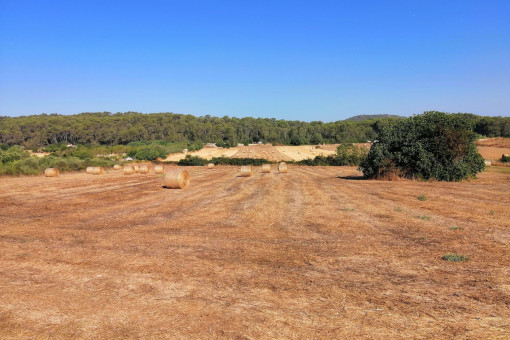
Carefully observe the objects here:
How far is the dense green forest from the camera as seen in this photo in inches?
4437

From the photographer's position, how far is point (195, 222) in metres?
13.0

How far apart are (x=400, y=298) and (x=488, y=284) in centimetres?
179

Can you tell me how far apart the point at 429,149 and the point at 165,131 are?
119 meters

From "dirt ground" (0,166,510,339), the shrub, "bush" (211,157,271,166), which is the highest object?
the shrub

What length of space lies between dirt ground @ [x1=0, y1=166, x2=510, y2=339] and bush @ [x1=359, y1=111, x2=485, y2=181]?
13.4 metres

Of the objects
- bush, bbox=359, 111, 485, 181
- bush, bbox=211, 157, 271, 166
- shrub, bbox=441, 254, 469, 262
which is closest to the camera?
shrub, bbox=441, 254, 469, 262

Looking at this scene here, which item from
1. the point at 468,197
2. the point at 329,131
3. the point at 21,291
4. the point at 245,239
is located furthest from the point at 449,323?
the point at 329,131

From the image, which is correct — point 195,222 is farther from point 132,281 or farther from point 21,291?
point 21,291

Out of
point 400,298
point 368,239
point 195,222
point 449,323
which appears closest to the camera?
point 449,323

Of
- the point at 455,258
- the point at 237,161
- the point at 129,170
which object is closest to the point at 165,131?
the point at 237,161

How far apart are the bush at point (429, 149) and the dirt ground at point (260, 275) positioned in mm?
13368

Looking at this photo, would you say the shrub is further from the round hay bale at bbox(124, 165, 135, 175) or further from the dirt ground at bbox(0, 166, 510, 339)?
the round hay bale at bbox(124, 165, 135, 175)

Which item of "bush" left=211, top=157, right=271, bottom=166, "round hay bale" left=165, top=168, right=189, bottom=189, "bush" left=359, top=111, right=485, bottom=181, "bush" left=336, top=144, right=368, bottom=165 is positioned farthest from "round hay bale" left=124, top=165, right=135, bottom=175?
"bush" left=336, top=144, right=368, bottom=165

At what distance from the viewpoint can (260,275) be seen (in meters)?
7.16
